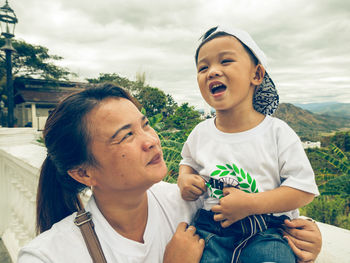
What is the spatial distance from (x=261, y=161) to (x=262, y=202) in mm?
192

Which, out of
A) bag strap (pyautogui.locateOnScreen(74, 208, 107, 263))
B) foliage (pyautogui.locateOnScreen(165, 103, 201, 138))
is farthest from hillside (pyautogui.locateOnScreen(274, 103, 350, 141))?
foliage (pyautogui.locateOnScreen(165, 103, 201, 138))

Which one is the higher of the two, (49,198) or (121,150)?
(121,150)

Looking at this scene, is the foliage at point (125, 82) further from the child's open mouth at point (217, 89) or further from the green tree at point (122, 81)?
the child's open mouth at point (217, 89)

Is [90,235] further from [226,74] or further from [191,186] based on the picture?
[226,74]

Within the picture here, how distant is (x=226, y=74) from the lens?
46.9 inches

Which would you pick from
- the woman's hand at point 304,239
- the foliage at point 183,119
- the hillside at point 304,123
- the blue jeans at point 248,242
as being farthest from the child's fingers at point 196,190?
the foliage at point 183,119

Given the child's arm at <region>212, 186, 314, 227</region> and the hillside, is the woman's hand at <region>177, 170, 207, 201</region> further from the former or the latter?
the hillside

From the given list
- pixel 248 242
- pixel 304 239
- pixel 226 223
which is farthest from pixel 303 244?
pixel 226 223

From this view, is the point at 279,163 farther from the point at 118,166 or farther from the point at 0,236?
the point at 0,236

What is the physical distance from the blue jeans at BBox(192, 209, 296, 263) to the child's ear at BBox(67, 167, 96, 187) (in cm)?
60

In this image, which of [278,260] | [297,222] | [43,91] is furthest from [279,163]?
[43,91]

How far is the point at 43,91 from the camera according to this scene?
79.2ft

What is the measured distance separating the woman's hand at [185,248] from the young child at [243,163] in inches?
1.5

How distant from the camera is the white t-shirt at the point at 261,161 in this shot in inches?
43.6
